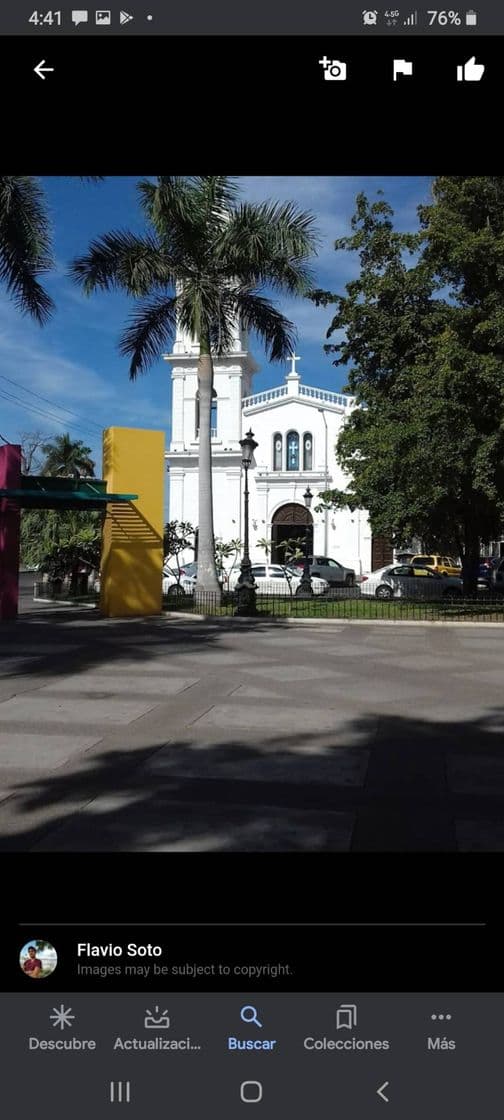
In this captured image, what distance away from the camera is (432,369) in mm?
16281

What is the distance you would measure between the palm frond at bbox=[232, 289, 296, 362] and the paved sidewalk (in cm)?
1110

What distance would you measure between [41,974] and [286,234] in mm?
19222

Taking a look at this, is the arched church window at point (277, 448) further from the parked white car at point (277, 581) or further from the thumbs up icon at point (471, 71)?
the thumbs up icon at point (471, 71)

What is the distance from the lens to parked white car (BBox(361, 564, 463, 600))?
26422 millimetres

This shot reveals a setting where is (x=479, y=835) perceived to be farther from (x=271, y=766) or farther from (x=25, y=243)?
(x=25, y=243)

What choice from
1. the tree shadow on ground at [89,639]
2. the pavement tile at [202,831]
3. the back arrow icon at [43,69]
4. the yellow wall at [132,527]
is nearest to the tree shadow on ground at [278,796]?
the pavement tile at [202,831]

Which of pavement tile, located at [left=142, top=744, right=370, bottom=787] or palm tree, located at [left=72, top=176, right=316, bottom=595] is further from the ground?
palm tree, located at [left=72, top=176, right=316, bottom=595]

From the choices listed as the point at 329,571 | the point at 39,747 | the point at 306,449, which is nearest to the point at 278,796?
the point at 39,747

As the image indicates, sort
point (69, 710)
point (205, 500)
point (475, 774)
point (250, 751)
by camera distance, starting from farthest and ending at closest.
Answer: point (205, 500), point (69, 710), point (250, 751), point (475, 774)

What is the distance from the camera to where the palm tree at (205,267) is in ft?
61.6

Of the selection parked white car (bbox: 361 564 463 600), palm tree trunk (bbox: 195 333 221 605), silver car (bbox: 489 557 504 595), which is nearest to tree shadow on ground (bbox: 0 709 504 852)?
palm tree trunk (bbox: 195 333 221 605)
